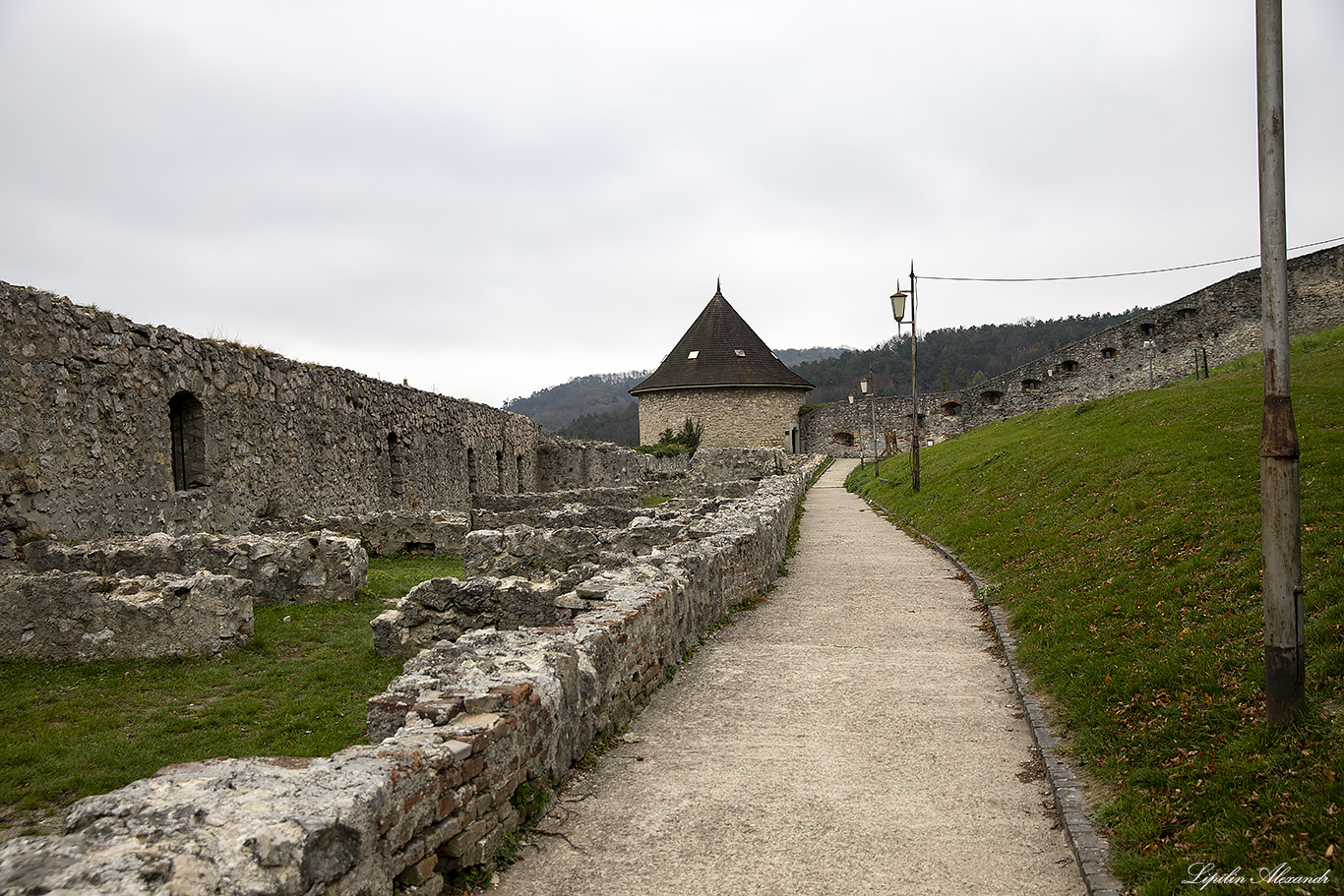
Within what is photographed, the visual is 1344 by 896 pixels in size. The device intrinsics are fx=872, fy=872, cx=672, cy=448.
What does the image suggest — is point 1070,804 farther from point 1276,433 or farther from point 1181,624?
point 1181,624

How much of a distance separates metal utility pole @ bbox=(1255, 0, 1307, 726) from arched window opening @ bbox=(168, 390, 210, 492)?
1255cm

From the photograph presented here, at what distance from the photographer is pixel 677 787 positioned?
16.6 feet

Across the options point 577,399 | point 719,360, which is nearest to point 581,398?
point 577,399

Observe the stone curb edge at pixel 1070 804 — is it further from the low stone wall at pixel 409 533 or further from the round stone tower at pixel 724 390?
the round stone tower at pixel 724 390

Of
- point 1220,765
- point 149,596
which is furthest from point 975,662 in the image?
point 149,596

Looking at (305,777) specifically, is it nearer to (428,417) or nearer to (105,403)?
(105,403)

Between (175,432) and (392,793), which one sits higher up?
(175,432)

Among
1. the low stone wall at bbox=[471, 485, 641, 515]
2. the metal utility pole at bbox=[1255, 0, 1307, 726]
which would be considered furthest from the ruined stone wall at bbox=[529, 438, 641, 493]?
the metal utility pole at bbox=[1255, 0, 1307, 726]

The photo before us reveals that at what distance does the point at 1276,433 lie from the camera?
4.67 meters

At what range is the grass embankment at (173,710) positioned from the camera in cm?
518

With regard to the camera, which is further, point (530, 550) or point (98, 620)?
point (530, 550)

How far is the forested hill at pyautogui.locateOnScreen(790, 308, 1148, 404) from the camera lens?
8469 centimetres

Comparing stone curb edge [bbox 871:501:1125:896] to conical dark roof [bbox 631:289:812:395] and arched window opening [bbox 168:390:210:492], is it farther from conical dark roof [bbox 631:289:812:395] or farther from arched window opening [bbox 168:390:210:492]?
conical dark roof [bbox 631:289:812:395]

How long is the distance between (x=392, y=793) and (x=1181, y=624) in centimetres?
577
